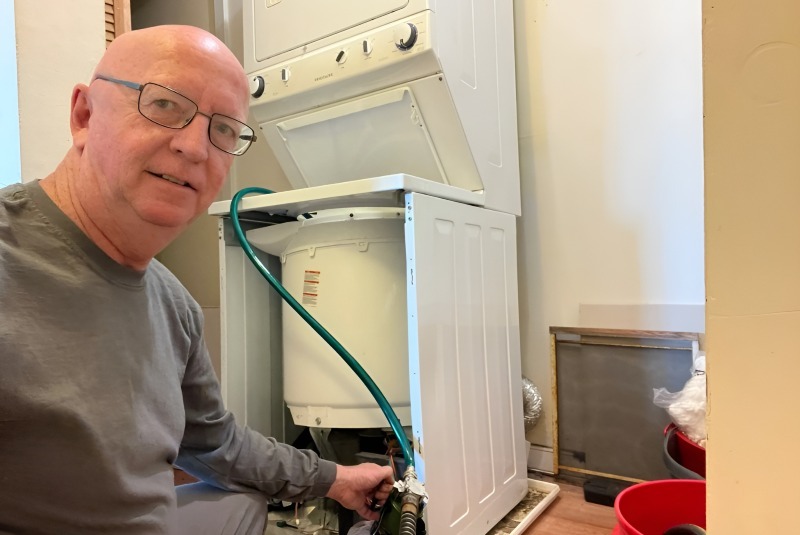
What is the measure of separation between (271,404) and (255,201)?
2.07 ft

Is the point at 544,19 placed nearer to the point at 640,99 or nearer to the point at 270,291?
the point at 640,99

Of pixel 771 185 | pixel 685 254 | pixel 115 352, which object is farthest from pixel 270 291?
pixel 771 185

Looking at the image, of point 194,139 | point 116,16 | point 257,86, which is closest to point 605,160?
point 257,86

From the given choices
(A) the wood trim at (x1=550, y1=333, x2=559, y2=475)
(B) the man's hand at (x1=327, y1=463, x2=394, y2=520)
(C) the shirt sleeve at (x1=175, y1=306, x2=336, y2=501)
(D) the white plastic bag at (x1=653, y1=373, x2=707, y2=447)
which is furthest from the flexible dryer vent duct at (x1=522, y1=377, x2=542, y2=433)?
(C) the shirt sleeve at (x1=175, y1=306, x2=336, y2=501)

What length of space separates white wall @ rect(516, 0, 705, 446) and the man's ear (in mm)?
1355

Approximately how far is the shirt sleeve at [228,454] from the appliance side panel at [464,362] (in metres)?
0.24

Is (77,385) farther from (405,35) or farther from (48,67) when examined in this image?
(48,67)

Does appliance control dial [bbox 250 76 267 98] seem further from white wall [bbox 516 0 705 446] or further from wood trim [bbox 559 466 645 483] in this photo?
wood trim [bbox 559 466 645 483]

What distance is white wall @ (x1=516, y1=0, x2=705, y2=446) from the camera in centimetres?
156

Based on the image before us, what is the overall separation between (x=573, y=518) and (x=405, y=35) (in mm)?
1335

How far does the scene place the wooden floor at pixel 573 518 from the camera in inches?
55.7

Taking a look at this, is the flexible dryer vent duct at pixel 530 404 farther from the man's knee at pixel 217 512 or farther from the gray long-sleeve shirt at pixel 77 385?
the gray long-sleeve shirt at pixel 77 385

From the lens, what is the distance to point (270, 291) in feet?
5.32

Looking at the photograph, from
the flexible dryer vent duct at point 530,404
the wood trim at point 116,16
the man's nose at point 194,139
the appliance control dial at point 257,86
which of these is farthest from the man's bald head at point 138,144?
the flexible dryer vent duct at point 530,404
